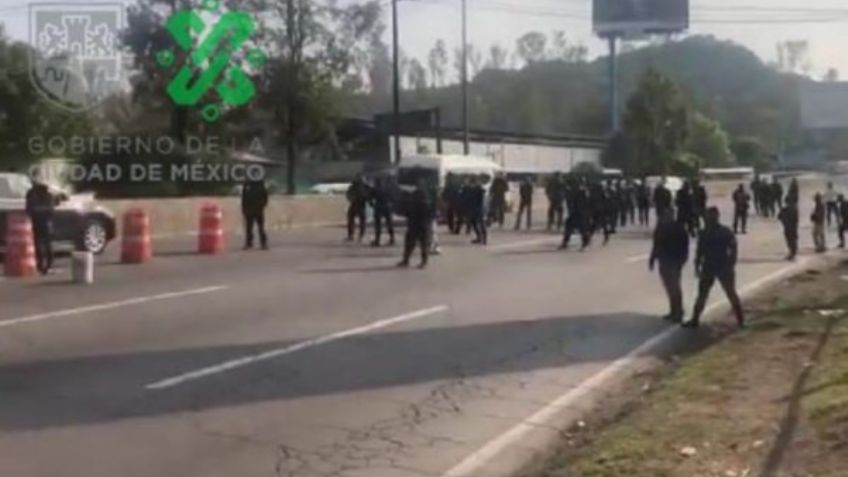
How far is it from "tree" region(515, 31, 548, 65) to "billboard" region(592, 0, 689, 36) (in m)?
38.1

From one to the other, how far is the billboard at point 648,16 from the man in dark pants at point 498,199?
51.9m

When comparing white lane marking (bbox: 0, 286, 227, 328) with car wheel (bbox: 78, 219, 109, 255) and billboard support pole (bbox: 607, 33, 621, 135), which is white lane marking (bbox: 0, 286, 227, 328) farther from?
billboard support pole (bbox: 607, 33, 621, 135)

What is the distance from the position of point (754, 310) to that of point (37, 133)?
34.8m

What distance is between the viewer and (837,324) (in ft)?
46.2

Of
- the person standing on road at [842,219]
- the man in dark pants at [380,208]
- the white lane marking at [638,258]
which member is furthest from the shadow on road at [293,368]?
the person standing on road at [842,219]

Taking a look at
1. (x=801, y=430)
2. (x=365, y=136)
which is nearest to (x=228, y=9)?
(x=365, y=136)

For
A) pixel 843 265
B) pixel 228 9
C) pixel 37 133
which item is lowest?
pixel 843 265

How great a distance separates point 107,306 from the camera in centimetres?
1563

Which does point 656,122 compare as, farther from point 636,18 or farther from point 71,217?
point 71,217

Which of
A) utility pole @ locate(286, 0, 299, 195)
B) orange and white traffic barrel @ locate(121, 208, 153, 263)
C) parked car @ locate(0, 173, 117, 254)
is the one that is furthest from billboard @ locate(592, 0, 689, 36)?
orange and white traffic barrel @ locate(121, 208, 153, 263)

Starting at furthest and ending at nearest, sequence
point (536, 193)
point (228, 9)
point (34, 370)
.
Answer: point (536, 193), point (228, 9), point (34, 370)

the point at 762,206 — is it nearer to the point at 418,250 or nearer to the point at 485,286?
the point at 418,250

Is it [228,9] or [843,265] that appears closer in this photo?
[843,265]

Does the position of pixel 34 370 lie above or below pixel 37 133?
below
